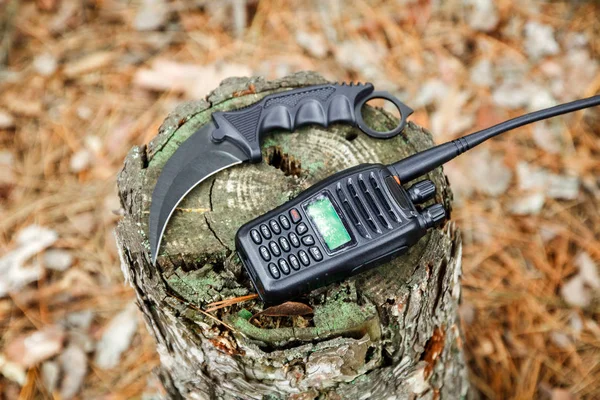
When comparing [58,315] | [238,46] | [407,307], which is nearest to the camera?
[407,307]

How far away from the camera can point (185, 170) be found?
151cm

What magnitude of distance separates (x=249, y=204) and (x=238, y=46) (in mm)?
1885

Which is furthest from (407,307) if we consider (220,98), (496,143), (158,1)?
(158,1)

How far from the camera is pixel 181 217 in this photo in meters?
1.50

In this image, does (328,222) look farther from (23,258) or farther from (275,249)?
(23,258)

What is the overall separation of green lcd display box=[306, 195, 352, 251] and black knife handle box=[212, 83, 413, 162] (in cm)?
29

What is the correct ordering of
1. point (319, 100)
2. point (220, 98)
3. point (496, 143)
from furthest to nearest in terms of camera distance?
point (496, 143), point (220, 98), point (319, 100)

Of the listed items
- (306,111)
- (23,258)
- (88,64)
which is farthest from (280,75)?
(23,258)

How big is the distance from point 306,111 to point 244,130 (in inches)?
7.7

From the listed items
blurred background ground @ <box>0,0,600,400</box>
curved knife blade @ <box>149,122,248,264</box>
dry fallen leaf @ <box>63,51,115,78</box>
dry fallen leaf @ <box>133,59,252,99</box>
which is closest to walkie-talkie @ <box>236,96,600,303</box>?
curved knife blade @ <box>149,122,248,264</box>

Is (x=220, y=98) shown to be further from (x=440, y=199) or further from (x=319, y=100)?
(x=440, y=199)

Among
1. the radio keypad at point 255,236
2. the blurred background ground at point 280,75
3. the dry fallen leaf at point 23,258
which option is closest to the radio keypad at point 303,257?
the radio keypad at point 255,236

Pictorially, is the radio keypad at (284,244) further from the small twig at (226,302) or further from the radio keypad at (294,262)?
the small twig at (226,302)

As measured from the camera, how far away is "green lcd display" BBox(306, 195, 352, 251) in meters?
1.33
